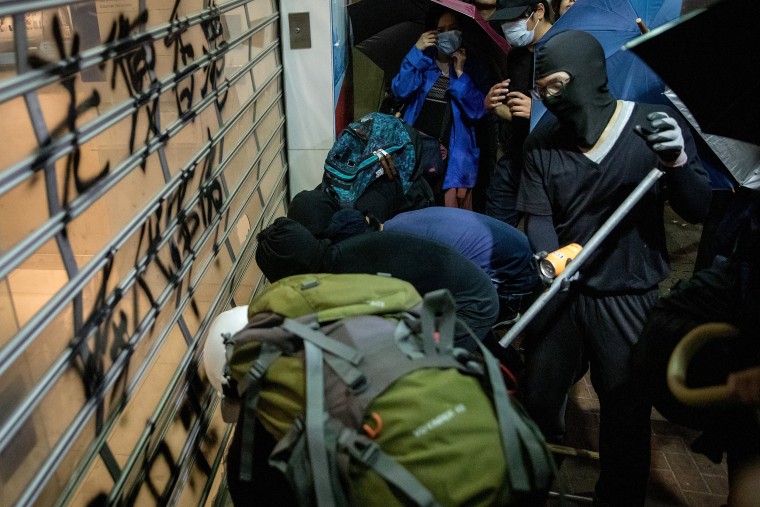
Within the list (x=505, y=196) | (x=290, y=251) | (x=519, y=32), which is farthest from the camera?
(x=519, y=32)

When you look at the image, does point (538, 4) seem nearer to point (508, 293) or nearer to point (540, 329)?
point (508, 293)

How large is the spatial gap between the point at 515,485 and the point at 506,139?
3309 millimetres

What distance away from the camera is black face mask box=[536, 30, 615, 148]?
109 inches

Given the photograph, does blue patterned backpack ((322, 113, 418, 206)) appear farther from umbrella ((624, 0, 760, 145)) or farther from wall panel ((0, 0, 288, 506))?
umbrella ((624, 0, 760, 145))

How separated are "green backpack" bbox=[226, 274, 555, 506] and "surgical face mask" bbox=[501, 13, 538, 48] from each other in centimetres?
296

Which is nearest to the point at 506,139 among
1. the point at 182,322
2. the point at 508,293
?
the point at 508,293

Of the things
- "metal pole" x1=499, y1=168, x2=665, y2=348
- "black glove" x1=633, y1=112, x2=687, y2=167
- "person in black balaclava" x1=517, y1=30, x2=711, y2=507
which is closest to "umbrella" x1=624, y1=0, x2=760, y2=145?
"black glove" x1=633, y1=112, x2=687, y2=167

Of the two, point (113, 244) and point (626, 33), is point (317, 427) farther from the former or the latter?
point (626, 33)

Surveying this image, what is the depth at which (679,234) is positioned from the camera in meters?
6.68

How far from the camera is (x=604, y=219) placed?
2.87m

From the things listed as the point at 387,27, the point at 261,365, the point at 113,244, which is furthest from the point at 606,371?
the point at 387,27

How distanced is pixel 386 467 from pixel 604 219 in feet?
6.33

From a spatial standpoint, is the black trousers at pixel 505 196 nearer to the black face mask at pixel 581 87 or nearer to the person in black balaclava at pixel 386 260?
the black face mask at pixel 581 87

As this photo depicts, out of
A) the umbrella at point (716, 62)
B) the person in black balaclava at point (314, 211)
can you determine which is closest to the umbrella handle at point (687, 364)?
the umbrella at point (716, 62)
